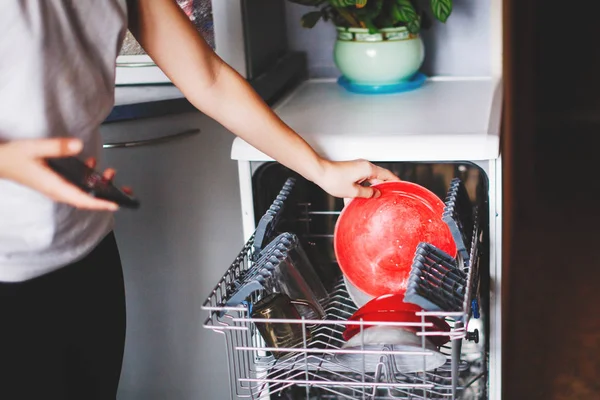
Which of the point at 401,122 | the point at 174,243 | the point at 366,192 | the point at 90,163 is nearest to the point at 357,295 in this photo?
the point at 366,192

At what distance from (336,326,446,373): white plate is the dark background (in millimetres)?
869

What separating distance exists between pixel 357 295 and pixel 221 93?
1.54 feet

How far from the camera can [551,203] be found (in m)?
3.74

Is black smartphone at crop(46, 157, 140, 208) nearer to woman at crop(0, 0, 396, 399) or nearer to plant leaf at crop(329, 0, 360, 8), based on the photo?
woman at crop(0, 0, 396, 399)

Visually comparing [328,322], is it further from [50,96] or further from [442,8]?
[442,8]

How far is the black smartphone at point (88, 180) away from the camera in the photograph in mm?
806

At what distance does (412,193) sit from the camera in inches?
54.9

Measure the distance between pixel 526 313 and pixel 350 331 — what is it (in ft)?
5.77

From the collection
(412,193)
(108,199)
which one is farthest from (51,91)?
(412,193)

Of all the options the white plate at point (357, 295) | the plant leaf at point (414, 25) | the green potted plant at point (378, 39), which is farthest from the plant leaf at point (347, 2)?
the white plate at point (357, 295)

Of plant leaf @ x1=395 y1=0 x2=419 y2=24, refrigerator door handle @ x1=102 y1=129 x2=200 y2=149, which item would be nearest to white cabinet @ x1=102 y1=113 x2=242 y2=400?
refrigerator door handle @ x1=102 y1=129 x2=200 y2=149

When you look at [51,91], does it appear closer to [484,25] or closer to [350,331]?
[350,331]

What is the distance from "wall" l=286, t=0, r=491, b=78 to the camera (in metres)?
1.84

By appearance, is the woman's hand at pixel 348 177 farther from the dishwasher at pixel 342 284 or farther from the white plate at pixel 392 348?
the white plate at pixel 392 348
